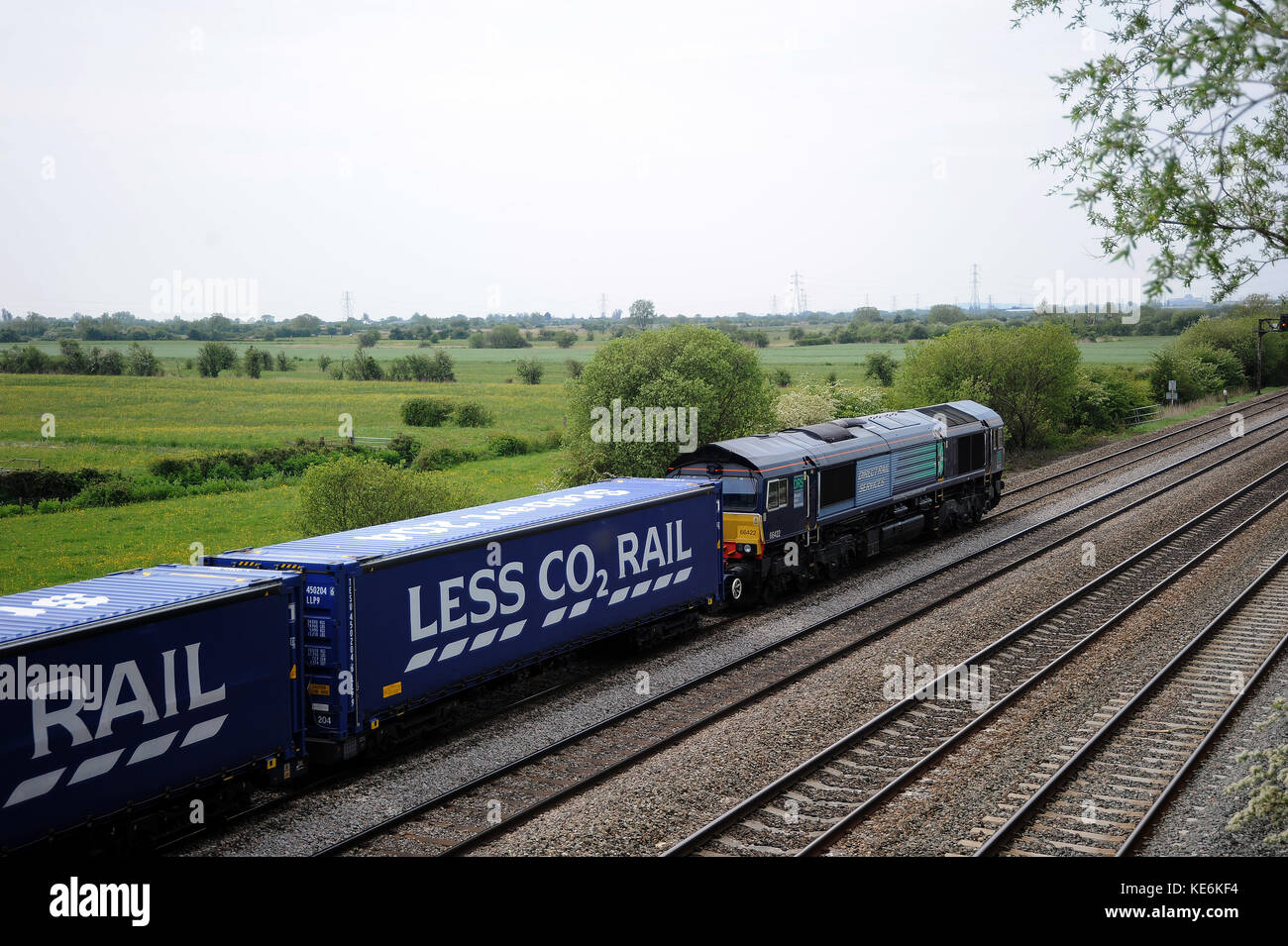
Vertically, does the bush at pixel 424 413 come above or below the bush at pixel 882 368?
below

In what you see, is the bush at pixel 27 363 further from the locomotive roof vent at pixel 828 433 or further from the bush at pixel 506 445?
the locomotive roof vent at pixel 828 433

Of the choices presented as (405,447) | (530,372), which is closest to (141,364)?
(530,372)

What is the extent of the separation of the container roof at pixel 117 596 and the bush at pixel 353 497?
45.9ft

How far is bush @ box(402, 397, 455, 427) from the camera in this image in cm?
7106

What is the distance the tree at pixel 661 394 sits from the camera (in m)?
38.3

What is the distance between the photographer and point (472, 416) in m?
72.0

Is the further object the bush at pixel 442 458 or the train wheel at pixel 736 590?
the bush at pixel 442 458

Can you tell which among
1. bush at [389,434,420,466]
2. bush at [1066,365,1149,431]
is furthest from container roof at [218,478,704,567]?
bush at [1066,365,1149,431]

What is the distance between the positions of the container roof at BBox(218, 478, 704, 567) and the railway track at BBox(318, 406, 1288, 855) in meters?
3.64

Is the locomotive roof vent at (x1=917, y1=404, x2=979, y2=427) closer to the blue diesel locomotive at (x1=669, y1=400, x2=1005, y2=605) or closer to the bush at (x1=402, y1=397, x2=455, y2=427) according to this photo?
the blue diesel locomotive at (x1=669, y1=400, x2=1005, y2=605)

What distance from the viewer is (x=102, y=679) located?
11.1 m

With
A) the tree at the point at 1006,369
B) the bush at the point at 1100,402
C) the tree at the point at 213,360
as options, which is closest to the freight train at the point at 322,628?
the tree at the point at 1006,369

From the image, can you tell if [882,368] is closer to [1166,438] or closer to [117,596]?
[1166,438]

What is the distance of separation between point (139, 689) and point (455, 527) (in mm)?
6746
